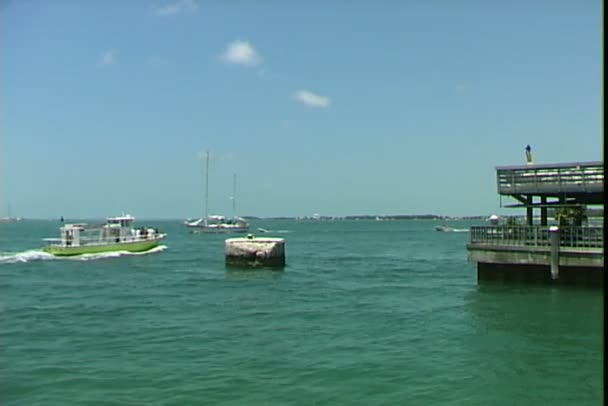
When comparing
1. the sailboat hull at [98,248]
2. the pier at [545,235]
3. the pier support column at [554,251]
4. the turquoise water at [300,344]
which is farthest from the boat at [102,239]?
the pier support column at [554,251]

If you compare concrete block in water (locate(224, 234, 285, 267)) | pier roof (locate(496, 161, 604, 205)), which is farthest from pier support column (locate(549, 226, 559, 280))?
concrete block in water (locate(224, 234, 285, 267))

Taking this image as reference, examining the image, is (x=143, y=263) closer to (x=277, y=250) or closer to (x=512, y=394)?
(x=277, y=250)

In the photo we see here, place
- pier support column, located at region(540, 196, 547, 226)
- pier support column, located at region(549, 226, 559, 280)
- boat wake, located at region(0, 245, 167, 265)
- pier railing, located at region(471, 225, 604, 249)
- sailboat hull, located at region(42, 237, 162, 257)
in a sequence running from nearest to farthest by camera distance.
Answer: pier railing, located at region(471, 225, 604, 249)
pier support column, located at region(549, 226, 559, 280)
pier support column, located at region(540, 196, 547, 226)
boat wake, located at region(0, 245, 167, 265)
sailboat hull, located at region(42, 237, 162, 257)

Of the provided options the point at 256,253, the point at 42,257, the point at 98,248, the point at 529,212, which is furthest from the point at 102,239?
the point at 529,212

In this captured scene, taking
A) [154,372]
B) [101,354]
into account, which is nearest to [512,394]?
[154,372]

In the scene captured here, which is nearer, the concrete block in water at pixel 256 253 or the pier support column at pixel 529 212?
the pier support column at pixel 529 212

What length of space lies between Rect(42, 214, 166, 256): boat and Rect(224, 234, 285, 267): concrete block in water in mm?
15582

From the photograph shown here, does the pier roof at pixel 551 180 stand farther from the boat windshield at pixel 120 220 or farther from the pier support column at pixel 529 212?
the boat windshield at pixel 120 220

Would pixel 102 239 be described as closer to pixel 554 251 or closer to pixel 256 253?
pixel 256 253

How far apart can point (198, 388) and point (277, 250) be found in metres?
28.5

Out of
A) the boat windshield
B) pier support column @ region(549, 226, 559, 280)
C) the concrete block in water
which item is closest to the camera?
pier support column @ region(549, 226, 559, 280)

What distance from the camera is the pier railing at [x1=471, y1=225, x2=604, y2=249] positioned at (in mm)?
23016

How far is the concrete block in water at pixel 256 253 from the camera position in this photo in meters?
40.2

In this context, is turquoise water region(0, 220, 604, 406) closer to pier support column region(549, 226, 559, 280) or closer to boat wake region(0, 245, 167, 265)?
pier support column region(549, 226, 559, 280)
